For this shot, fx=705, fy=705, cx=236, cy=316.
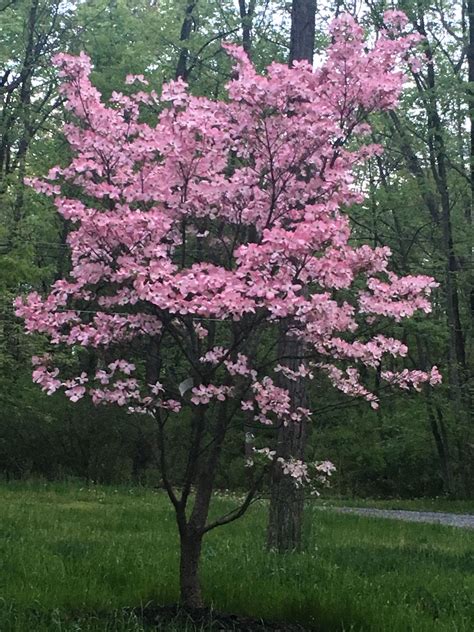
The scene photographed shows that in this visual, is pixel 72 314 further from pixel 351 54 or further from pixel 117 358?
pixel 351 54

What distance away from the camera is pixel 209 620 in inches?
184

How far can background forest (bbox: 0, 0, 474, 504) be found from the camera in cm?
1816

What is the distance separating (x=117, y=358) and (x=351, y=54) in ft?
9.35

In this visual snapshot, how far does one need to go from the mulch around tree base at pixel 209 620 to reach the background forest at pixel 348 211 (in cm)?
1174

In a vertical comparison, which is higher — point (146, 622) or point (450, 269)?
point (450, 269)

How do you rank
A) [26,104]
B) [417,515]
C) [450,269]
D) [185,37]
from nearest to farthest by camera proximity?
[417,515] < [26,104] < [450,269] < [185,37]

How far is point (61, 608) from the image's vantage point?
16.2 ft

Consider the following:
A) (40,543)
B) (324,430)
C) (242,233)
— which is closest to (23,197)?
(324,430)

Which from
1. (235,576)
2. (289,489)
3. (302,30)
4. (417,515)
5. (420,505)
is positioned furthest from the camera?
(420,505)

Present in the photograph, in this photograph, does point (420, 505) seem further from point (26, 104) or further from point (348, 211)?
point (26, 104)

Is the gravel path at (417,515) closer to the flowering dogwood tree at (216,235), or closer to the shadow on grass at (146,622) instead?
the shadow on grass at (146,622)

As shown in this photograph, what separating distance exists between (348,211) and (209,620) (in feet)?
50.0

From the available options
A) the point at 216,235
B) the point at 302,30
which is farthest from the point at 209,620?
the point at 302,30

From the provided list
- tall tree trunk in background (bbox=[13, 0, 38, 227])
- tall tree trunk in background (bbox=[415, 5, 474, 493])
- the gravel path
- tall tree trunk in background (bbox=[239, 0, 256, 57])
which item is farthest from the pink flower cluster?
tall tree trunk in background (bbox=[239, 0, 256, 57])
